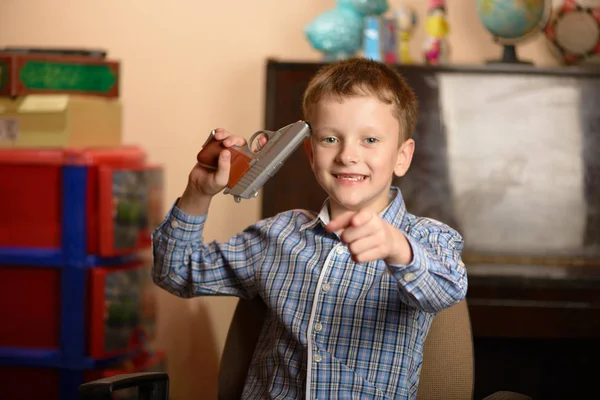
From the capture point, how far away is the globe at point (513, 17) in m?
2.23

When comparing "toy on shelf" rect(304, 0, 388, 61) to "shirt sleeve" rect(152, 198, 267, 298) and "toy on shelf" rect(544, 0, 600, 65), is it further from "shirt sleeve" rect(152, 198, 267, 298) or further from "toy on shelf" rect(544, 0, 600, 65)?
"shirt sleeve" rect(152, 198, 267, 298)

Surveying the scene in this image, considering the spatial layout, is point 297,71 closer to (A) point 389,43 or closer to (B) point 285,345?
(A) point 389,43

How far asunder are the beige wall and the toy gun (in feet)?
3.75

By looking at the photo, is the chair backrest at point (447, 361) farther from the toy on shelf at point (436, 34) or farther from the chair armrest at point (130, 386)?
the toy on shelf at point (436, 34)

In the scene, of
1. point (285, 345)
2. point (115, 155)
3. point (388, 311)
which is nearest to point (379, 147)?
point (388, 311)

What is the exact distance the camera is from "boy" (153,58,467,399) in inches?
52.8

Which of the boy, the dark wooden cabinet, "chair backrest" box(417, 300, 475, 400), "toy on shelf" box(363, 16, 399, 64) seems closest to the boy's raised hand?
the boy

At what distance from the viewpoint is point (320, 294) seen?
4.56ft

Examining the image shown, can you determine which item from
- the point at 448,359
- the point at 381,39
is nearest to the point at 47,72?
the point at 381,39

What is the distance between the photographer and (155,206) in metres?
2.51

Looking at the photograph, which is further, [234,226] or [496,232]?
[234,226]

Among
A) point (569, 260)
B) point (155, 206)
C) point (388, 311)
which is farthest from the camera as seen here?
point (155, 206)

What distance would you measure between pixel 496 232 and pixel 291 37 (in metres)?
0.90

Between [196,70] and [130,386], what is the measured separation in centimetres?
148
